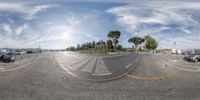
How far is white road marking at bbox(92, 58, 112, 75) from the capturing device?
3.98m

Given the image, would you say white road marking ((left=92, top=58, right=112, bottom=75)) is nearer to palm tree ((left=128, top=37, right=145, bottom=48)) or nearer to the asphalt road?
the asphalt road

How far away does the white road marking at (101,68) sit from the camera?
157 inches

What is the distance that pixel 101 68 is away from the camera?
4.07m

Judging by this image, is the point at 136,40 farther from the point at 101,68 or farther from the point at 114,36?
the point at 101,68

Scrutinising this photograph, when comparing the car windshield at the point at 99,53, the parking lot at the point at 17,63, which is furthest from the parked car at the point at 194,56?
the parking lot at the point at 17,63

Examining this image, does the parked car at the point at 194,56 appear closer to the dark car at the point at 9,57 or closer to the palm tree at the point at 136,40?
the palm tree at the point at 136,40

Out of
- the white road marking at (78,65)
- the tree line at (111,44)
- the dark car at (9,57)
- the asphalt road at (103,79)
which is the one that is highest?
the tree line at (111,44)

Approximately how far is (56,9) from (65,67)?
71 centimetres

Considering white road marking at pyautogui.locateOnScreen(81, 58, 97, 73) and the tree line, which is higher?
the tree line

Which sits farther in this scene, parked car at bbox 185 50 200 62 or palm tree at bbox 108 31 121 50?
parked car at bbox 185 50 200 62

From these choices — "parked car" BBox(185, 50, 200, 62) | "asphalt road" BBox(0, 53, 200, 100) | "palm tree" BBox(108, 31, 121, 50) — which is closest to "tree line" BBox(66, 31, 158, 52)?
"palm tree" BBox(108, 31, 121, 50)

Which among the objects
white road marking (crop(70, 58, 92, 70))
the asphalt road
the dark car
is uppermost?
the dark car

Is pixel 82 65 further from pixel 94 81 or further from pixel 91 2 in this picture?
pixel 91 2

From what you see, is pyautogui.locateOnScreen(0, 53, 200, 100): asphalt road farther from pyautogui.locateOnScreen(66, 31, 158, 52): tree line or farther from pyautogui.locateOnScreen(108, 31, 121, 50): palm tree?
pyautogui.locateOnScreen(108, 31, 121, 50): palm tree
